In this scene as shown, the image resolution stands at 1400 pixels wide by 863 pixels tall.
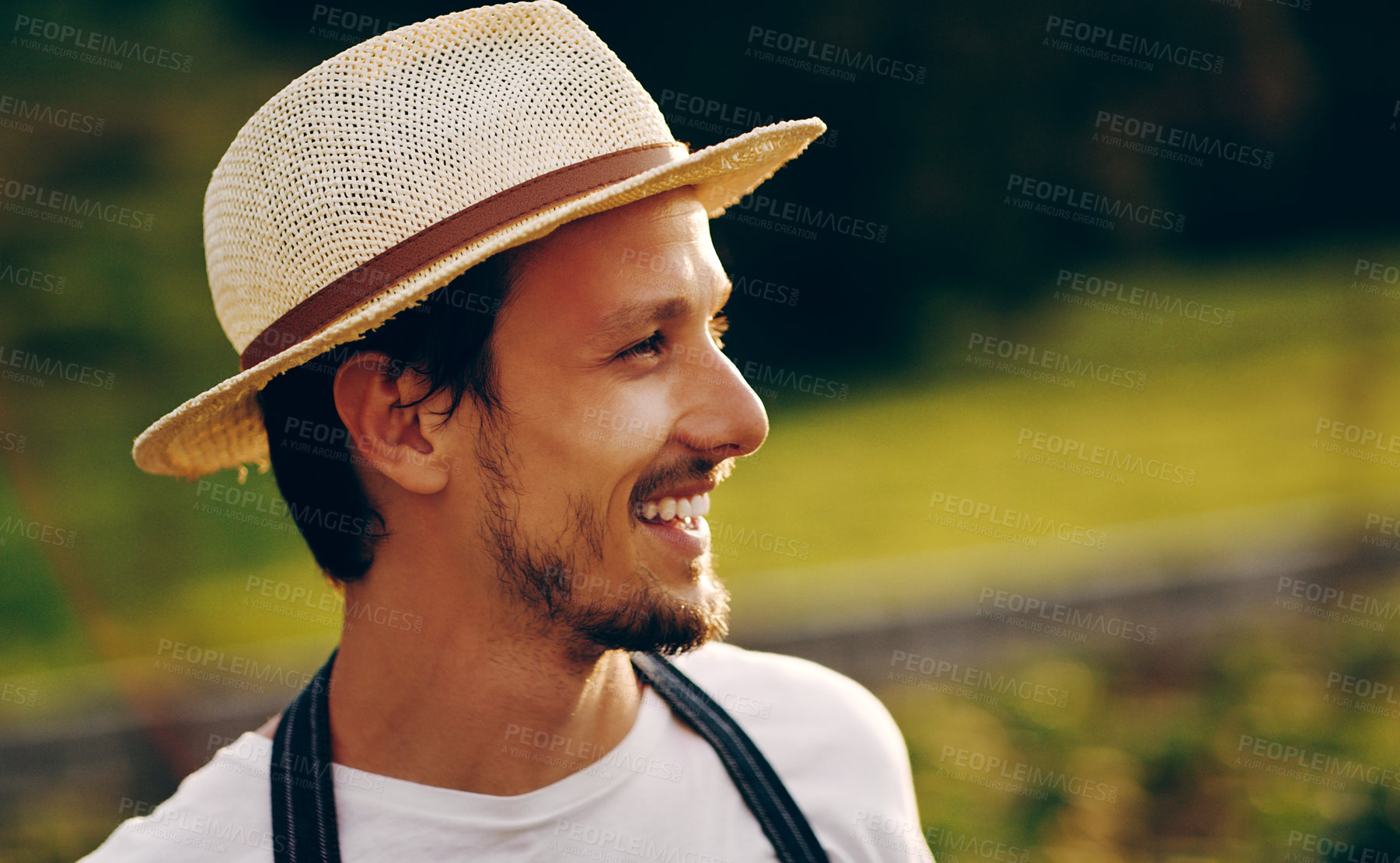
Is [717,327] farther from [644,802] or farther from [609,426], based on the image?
[644,802]

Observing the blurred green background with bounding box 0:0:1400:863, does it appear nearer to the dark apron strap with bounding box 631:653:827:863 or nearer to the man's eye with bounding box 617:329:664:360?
the dark apron strap with bounding box 631:653:827:863

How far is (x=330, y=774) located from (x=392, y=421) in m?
0.68

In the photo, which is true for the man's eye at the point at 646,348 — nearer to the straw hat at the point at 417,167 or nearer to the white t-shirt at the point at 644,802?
the straw hat at the point at 417,167

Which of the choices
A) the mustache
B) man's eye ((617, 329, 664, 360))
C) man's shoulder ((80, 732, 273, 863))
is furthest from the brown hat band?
man's shoulder ((80, 732, 273, 863))

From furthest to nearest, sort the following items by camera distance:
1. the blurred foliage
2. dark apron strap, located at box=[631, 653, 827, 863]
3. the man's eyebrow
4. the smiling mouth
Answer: the blurred foliage
dark apron strap, located at box=[631, 653, 827, 863]
the smiling mouth
the man's eyebrow

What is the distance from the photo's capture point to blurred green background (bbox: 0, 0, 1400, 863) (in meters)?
4.45

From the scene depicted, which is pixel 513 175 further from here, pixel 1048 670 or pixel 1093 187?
pixel 1093 187

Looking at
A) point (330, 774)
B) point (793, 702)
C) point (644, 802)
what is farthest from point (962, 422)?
point (330, 774)

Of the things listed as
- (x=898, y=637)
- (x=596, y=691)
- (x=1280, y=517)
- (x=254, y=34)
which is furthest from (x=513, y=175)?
(x=254, y=34)

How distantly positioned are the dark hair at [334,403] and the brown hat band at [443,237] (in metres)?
0.10

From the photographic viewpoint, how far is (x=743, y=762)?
231 centimetres

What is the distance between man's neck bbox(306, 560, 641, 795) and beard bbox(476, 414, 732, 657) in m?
0.08

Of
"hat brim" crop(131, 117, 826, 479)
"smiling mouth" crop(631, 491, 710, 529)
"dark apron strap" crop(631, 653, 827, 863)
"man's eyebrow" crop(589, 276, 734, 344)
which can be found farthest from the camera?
"dark apron strap" crop(631, 653, 827, 863)

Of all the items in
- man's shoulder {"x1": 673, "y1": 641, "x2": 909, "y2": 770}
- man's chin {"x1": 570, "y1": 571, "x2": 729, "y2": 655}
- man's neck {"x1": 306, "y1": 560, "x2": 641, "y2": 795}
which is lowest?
man's shoulder {"x1": 673, "y1": 641, "x2": 909, "y2": 770}
